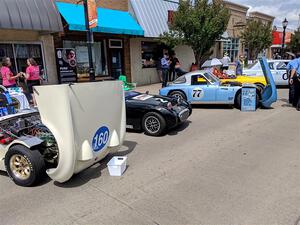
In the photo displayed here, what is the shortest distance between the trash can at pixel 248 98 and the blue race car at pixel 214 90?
0.47 ft

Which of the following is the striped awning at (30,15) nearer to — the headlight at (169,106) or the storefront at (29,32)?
the storefront at (29,32)

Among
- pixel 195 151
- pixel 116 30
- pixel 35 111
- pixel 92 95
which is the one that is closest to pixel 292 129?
pixel 195 151

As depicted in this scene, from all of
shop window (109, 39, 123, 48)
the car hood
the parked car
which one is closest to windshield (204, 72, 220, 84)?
the car hood

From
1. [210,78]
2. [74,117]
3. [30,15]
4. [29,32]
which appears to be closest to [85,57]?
[29,32]

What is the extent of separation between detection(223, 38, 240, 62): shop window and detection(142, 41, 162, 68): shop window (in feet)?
38.8

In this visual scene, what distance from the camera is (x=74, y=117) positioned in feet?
11.5

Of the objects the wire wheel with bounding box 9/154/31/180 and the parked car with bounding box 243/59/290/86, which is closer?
the wire wheel with bounding box 9/154/31/180

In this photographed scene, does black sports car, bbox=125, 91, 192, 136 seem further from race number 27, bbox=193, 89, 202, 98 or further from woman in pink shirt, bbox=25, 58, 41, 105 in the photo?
woman in pink shirt, bbox=25, 58, 41, 105

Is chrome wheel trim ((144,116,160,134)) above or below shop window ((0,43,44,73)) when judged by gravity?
below

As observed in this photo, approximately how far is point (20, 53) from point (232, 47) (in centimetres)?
2311

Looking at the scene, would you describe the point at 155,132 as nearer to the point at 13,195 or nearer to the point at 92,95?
the point at 92,95

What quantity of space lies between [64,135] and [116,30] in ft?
34.1

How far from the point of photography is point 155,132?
629 centimetres

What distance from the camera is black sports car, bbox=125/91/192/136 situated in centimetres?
612
